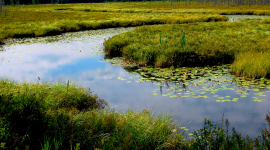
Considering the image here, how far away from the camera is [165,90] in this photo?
8.71 meters

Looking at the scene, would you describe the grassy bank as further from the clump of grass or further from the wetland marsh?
the clump of grass

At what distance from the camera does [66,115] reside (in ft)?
17.2

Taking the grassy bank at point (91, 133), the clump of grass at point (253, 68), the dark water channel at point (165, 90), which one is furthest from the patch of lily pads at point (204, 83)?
the grassy bank at point (91, 133)

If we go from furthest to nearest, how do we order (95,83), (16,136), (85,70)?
(85,70) < (95,83) < (16,136)

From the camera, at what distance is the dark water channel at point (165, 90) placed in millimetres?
6629

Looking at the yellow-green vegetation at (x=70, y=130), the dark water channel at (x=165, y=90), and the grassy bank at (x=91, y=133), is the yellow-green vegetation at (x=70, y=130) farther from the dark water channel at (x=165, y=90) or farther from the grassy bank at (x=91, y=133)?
the dark water channel at (x=165, y=90)

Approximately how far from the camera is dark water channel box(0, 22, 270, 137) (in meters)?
6.63

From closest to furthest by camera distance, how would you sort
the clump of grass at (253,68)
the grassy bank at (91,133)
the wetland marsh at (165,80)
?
the grassy bank at (91,133), the wetland marsh at (165,80), the clump of grass at (253,68)

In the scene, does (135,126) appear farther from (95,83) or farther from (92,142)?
(95,83)

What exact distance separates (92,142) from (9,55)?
534 inches

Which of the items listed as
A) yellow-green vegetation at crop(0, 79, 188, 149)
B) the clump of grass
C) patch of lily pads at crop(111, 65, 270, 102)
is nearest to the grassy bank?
yellow-green vegetation at crop(0, 79, 188, 149)

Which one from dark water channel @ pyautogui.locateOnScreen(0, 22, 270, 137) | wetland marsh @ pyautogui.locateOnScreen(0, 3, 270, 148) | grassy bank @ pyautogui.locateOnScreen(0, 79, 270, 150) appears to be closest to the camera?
grassy bank @ pyautogui.locateOnScreen(0, 79, 270, 150)

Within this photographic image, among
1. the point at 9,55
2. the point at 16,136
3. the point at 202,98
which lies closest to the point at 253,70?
the point at 202,98

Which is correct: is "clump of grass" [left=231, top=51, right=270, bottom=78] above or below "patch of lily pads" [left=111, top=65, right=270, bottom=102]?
above
